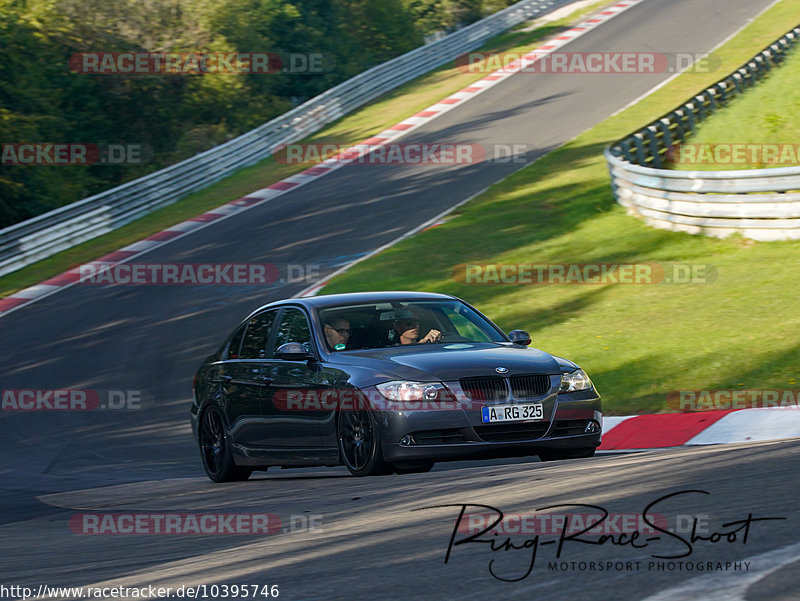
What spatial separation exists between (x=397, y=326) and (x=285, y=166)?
81.7 feet

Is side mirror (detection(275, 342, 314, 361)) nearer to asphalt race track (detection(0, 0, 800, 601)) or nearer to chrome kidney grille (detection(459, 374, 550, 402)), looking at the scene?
asphalt race track (detection(0, 0, 800, 601))

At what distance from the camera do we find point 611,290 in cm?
1662

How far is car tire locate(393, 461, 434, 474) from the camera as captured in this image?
8.25m

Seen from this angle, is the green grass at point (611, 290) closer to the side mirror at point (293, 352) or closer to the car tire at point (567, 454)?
the car tire at point (567, 454)

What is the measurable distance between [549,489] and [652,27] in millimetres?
41378

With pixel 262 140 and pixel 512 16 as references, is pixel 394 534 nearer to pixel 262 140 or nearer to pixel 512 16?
pixel 262 140

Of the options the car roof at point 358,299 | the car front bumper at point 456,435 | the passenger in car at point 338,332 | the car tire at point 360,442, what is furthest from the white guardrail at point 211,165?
the car front bumper at point 456,435

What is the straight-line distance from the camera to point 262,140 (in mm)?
35250

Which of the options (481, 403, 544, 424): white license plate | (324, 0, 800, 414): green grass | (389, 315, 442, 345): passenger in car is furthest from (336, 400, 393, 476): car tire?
(324, 0, 800, 414): green grass

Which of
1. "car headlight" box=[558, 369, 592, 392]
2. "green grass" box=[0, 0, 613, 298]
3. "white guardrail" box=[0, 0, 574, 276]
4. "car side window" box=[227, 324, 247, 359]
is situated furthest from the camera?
"white guardrail" box=[0, 0, 574, 276]

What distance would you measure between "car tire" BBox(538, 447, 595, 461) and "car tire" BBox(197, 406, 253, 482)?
2.77 m

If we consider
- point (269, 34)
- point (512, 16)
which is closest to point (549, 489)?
point (269, 34)

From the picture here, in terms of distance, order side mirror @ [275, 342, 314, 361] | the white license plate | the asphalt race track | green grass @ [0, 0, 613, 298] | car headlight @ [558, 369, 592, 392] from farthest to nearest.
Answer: green grass @ [0, 0, 613, 298] < side mirror @ [275, 342, 314, 361] < car headlight @ [558, 369, 592, 392] < the white license plate < the asphalt race track

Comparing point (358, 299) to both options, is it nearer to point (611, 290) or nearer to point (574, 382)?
point (574, 382)
